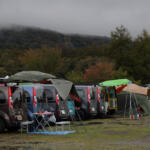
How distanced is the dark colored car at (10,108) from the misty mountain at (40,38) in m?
130

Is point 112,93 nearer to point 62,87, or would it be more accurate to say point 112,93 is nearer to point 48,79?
point 48,79

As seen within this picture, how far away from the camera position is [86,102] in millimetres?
19844

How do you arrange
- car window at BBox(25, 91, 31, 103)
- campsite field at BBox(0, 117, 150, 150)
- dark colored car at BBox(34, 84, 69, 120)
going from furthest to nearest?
dark colored car at BBox(34, 84, 69, 120) → car window at BBox(25, 91, 31, 103) → campsite field at BBox(0, 117, 150, 150)

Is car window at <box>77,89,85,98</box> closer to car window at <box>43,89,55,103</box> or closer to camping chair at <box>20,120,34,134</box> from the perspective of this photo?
car window at <box>43,89,55,103</box>

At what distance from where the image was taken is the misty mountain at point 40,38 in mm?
156000

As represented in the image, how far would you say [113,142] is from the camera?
11.0m

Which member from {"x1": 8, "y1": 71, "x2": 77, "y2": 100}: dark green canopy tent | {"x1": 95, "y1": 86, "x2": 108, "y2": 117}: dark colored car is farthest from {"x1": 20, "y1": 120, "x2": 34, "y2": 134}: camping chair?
{"x1": 95, "y1": 86, "x2": 108, "y2": 117}: dark colored car

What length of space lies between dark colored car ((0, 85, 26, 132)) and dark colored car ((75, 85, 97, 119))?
6038 millimetres

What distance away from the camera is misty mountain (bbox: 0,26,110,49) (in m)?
156

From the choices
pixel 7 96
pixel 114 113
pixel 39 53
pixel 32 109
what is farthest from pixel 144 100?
pixel 39 53

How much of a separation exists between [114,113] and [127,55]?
150 feet

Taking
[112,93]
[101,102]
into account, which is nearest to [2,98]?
[101,102]

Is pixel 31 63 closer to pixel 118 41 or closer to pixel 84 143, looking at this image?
pixel 118 41

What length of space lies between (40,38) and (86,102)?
145447 millimetres
